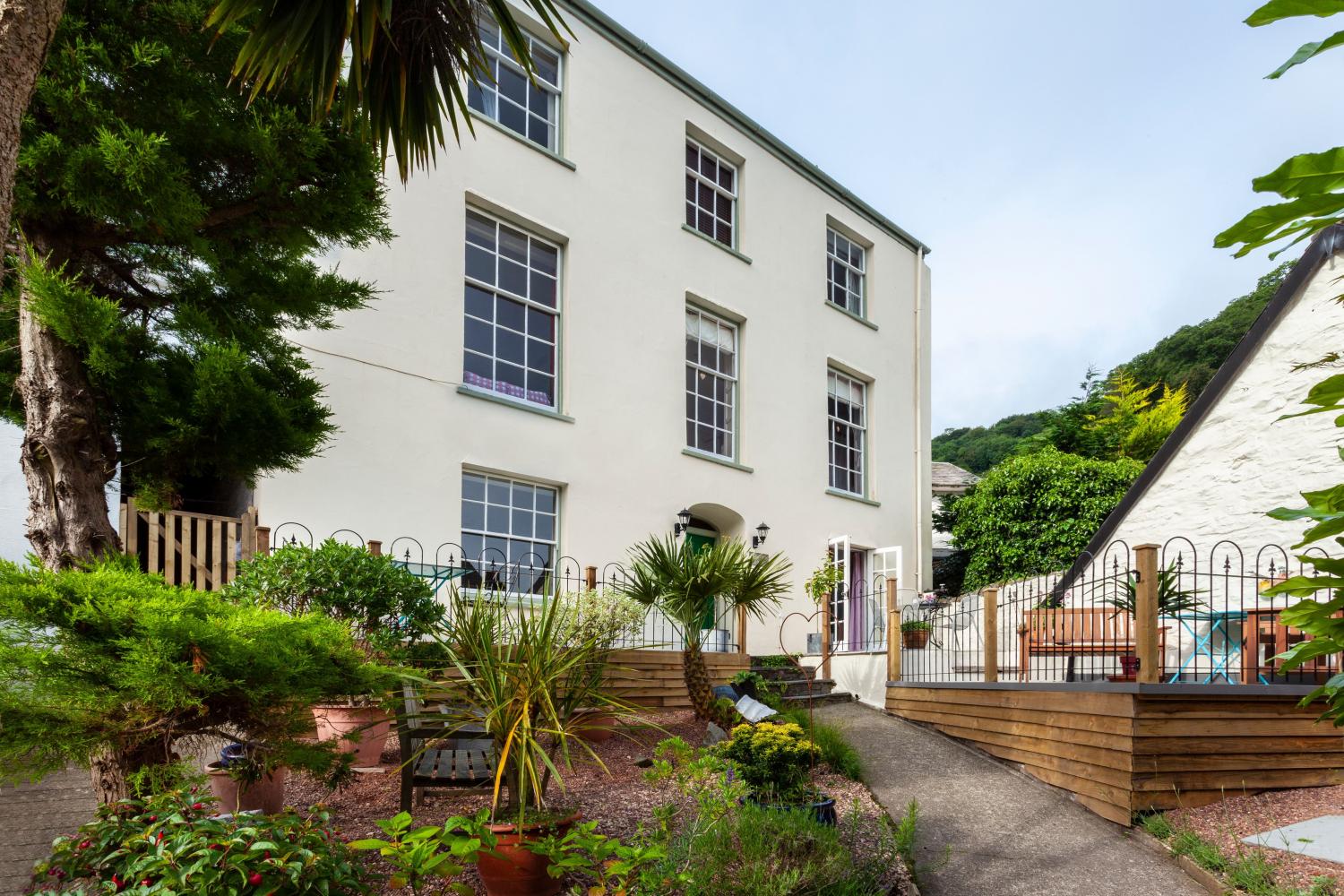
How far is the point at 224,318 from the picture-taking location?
6.00 m

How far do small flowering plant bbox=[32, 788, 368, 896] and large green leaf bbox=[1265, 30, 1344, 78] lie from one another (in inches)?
140

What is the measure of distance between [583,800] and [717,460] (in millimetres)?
8070

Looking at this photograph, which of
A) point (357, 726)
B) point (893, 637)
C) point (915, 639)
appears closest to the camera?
point (357, 726)

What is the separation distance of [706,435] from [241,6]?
34.9 feet

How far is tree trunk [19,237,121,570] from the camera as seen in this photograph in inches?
189

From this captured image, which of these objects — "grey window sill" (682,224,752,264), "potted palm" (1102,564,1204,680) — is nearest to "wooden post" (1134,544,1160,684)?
"potted palm" (1102,564,1204,680)

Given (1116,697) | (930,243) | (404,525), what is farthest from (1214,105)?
(930,243)

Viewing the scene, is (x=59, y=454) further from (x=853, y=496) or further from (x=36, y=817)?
(x=853, y=496)

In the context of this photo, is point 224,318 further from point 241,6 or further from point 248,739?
point 248,739

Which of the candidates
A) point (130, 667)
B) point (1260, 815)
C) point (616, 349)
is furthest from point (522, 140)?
point (1260, 815)

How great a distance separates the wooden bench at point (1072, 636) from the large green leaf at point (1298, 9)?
772 centimetres

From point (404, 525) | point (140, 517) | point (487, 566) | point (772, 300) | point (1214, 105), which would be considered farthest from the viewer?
point (772, 300)

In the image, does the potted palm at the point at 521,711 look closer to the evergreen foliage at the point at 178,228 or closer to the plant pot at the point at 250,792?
the plant pot at the point at 250,792

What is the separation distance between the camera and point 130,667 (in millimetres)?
3301
